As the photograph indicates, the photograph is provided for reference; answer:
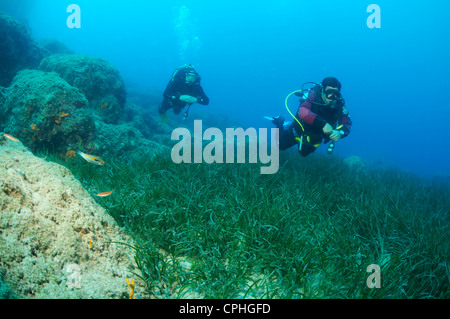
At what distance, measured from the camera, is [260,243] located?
2.65m

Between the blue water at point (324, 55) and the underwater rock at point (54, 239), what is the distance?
70052 mm

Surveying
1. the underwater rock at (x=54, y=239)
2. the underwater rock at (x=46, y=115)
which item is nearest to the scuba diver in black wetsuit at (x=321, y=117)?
the underwater rock at (x=54, y=239)

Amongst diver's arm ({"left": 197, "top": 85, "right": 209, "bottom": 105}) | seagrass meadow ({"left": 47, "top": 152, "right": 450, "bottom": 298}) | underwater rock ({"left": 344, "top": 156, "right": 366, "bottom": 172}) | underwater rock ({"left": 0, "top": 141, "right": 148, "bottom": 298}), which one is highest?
diver's arm ({"left": 197, "top": 85, "right": 209, "bottom": 105})

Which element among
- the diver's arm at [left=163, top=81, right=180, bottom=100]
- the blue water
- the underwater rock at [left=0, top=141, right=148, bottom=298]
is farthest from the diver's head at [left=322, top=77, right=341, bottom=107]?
the blue water

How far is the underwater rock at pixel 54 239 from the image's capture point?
5.47ft

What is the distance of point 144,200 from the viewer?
323 centimetres

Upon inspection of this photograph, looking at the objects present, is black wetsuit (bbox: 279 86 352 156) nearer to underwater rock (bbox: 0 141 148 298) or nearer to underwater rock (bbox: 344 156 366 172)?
underwater rock (bbox: 344 156 366 172)

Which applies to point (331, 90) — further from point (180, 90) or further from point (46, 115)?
point (46, 115)

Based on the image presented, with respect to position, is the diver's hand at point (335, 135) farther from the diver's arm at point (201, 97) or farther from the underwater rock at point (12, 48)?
the underwater rock at point (12, 48)

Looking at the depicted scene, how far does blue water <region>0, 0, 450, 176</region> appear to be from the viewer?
81.4 meters

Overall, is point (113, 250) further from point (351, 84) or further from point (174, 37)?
point (174, 37)

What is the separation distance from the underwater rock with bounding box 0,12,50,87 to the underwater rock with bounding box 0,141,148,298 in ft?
31.7

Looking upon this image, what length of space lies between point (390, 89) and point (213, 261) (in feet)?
430

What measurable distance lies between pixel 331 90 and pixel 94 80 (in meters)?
8.81
